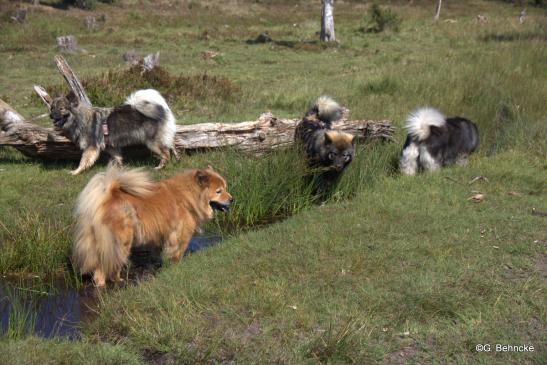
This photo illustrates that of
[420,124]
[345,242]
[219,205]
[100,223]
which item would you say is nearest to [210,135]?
[219,205]

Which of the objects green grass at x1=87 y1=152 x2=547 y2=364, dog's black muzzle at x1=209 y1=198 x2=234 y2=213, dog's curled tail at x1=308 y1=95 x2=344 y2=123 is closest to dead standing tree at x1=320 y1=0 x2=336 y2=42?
dog's curled tail at x1=308 y1=95 x2=344 y2=123

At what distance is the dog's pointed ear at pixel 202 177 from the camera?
21.4ft

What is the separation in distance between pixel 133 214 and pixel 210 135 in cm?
399

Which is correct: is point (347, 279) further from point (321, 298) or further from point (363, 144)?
point (363, 144)

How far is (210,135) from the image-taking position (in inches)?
381

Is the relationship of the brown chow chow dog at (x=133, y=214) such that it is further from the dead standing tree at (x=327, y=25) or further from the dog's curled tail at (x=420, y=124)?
the dead standing tree at (x=327, y=25)

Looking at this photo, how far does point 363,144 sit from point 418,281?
4440mm

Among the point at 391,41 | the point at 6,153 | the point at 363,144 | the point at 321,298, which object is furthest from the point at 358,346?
the point at 391,41

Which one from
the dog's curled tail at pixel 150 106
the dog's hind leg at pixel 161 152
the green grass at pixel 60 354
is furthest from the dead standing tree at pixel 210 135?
the green grass at pixel 60 354

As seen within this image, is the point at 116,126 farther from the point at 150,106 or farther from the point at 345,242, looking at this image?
the point at 345,242

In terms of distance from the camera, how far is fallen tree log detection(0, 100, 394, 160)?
944cm

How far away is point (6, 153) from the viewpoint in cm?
1019

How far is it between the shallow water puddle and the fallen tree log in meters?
3.33

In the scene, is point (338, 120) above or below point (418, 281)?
above
